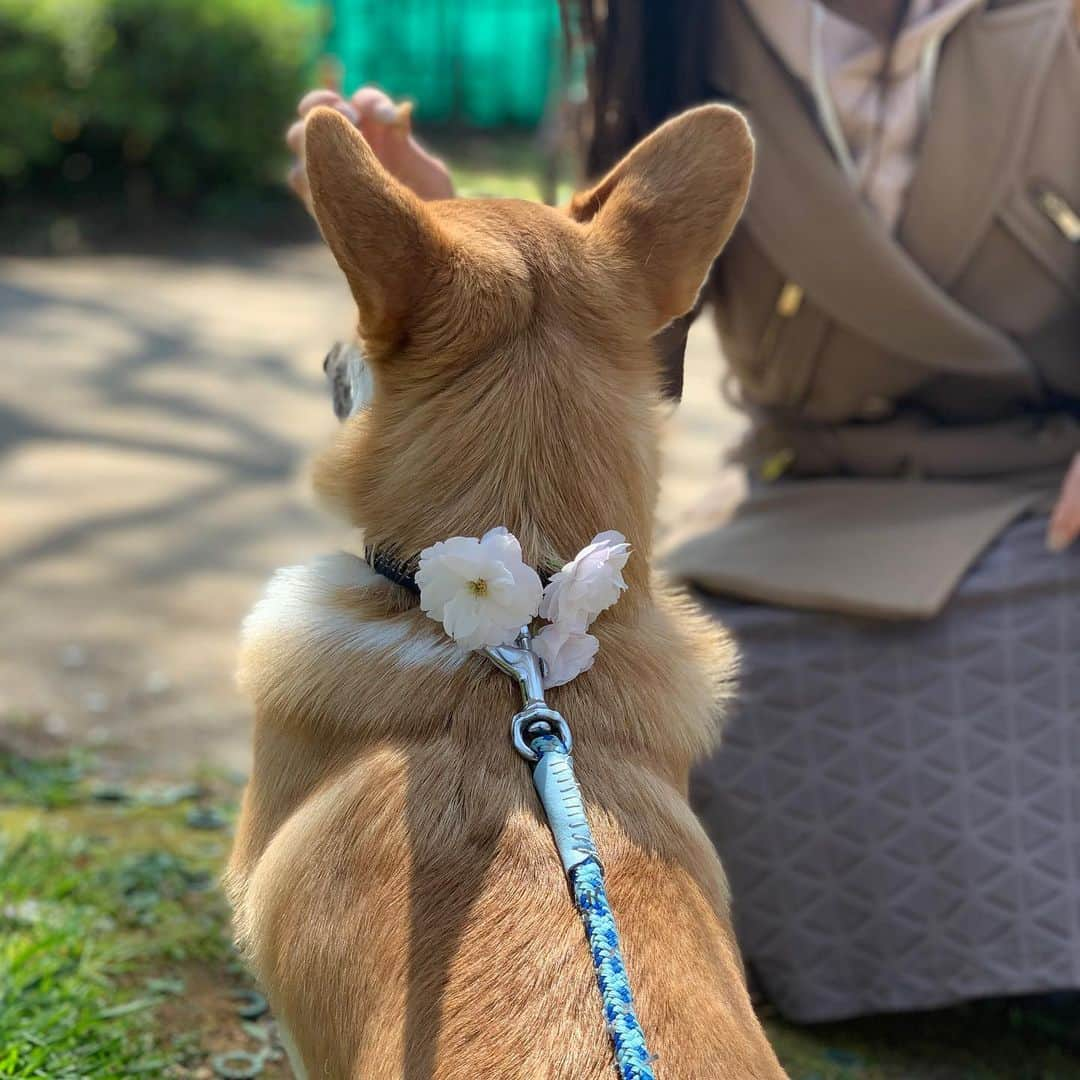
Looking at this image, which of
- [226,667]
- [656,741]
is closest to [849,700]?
[656,741]

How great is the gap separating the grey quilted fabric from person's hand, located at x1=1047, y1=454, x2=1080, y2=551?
66mm

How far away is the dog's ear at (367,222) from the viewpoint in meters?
1.64

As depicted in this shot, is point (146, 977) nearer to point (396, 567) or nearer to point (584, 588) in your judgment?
point (396, 567)

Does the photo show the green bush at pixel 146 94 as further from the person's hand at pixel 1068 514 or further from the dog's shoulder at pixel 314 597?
the dog's shoulder at pixel 314 597

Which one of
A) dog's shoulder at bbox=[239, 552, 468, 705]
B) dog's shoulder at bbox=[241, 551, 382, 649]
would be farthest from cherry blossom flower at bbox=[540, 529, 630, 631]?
dog's shoulder at bbox=[241, 551, 382, 649]

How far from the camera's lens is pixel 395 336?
1.80 metres

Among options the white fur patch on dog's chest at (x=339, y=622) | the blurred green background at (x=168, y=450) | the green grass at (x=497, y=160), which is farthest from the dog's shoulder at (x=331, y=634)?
the green grass at (x=497, y=160)

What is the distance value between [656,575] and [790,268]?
1031mm

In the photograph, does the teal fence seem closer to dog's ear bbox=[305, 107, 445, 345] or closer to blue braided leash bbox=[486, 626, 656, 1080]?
dog's ear bbox=[305, 107, 445, 345]

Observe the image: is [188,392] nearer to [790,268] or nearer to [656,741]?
[790,268]

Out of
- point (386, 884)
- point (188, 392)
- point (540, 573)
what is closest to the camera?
point (386, 884)

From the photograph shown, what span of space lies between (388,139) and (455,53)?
12533 mm

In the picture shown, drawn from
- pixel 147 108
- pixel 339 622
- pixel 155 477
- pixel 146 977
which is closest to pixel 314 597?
pixel 339 622

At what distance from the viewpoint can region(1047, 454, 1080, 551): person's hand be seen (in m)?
2.63
